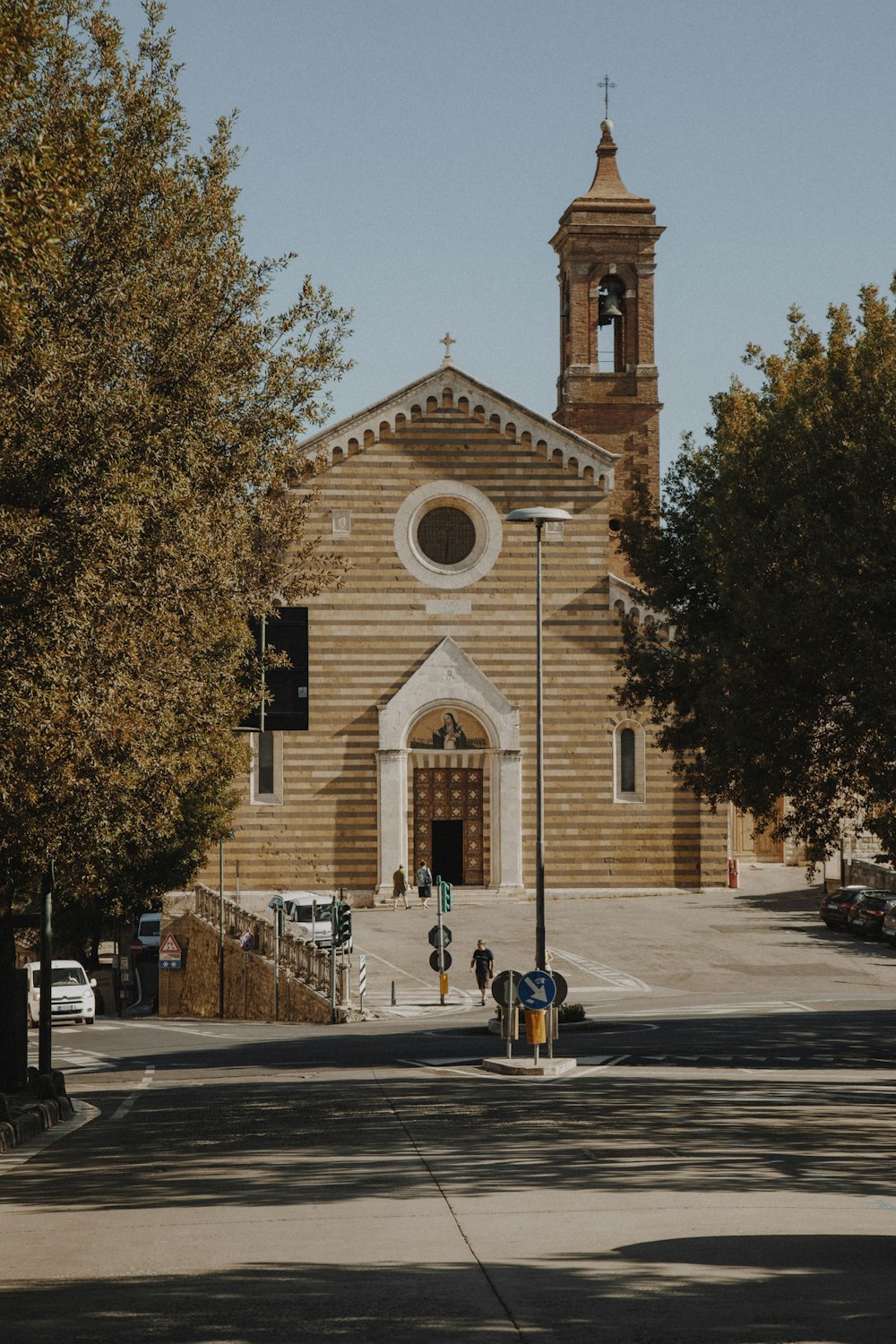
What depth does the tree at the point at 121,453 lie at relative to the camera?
1408 cm

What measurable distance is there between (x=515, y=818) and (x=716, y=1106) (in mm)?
36459

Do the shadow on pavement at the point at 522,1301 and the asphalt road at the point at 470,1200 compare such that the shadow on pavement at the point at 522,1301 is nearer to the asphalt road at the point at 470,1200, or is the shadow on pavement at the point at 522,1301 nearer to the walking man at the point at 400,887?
the asphalt road at the point at 470,1200

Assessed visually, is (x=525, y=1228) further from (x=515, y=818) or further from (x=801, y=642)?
(x=515, y=818)

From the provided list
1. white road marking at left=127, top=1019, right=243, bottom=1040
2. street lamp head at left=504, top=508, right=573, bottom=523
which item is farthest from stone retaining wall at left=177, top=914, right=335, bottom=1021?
street lamp head at left=504, top=508, right=573, bottom=523

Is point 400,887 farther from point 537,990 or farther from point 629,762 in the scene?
point 537,990

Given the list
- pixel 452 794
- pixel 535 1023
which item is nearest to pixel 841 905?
pixel 452 794

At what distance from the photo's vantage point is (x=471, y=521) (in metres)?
54.8

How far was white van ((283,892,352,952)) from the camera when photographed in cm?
4447

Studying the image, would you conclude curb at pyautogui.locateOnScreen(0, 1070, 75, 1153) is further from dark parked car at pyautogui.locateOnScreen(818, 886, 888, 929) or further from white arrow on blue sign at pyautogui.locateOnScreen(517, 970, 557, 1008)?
dark parked car at pyautogui.locateOnScreen(818, 886, 888, 929)


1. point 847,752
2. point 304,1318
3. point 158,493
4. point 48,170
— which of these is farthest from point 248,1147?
point 847,752

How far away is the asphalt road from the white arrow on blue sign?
39.9 inches

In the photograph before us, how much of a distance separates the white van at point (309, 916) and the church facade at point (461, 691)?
4.03 metres

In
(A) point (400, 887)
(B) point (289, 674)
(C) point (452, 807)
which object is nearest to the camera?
(B) point (289, 674)

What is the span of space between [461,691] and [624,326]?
631 inches
